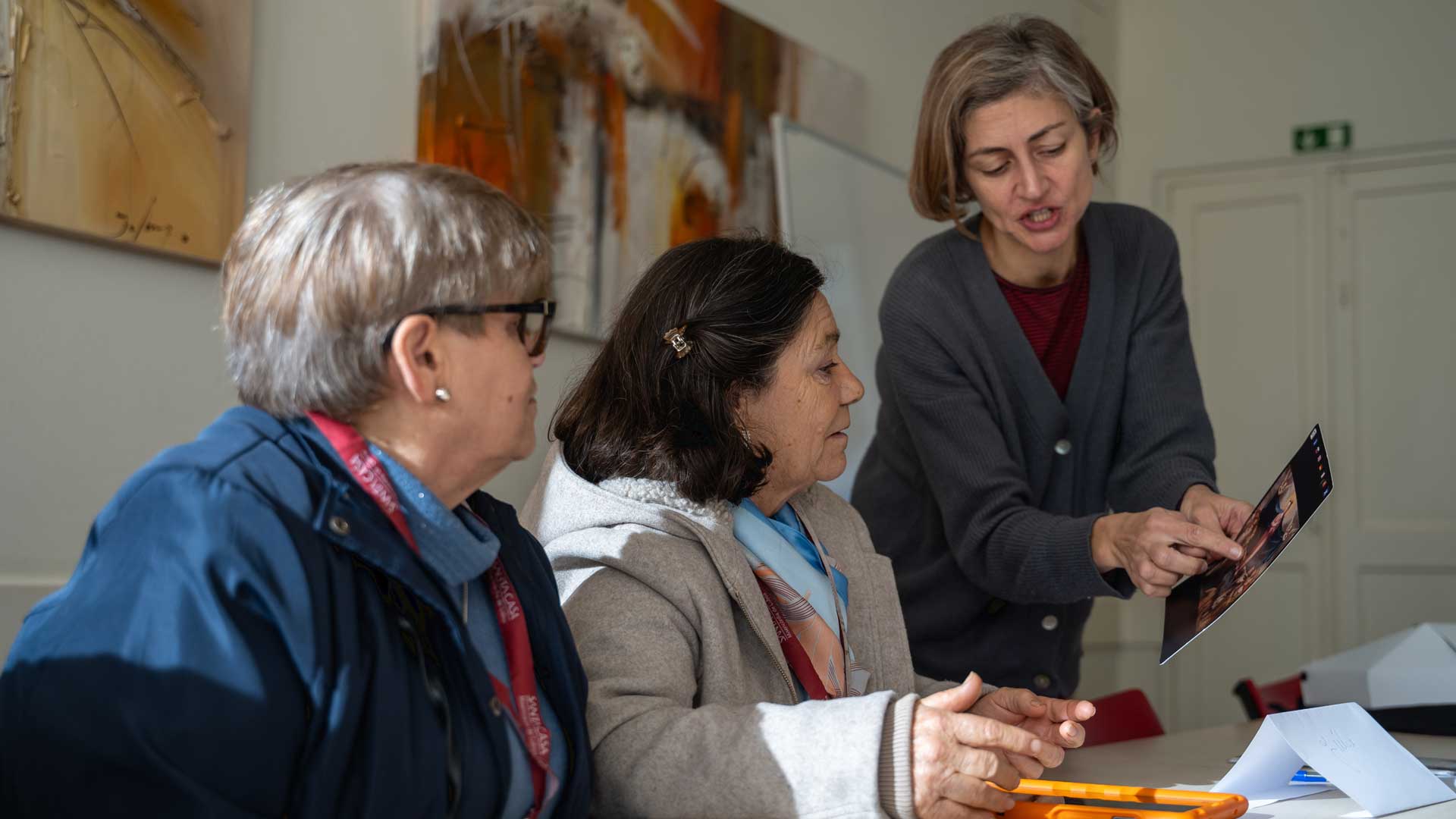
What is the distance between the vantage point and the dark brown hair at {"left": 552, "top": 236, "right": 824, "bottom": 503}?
5.32 ft

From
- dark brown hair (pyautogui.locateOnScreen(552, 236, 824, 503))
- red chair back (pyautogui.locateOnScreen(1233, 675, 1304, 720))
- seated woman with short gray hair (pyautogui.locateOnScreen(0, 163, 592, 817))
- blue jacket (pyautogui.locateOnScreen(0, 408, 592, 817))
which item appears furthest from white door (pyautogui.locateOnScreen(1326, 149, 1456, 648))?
blue jacket (pyautogui.locateOnScreen(0, 408, 592, 817))

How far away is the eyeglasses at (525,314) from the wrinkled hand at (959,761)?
49 centimetres

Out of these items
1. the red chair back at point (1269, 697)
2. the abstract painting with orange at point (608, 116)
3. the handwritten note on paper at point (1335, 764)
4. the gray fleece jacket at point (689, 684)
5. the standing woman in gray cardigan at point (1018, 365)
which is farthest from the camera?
the abstract painting with orange at point (608, 116)

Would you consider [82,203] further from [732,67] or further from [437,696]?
[732,67]

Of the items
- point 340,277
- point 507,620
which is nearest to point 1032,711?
point 507,620

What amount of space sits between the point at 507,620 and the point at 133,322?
4.39 ft

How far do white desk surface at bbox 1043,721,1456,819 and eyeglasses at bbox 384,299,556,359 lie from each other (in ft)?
2.94

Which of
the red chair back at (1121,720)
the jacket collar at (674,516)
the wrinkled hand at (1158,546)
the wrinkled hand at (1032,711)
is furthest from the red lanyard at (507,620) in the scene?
the red chair back at (1121,720)

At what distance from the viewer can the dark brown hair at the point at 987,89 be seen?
2139mm

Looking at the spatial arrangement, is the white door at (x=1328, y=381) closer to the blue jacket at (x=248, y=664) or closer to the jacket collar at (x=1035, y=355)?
the jacket collar at (x=1035, y=355)

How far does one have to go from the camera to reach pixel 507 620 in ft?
4.13

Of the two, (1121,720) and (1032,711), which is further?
(1121,720)

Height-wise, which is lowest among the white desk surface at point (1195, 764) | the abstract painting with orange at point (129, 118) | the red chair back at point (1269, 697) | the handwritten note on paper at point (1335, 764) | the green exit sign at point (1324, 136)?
the red chair back at point (1269, 697)
